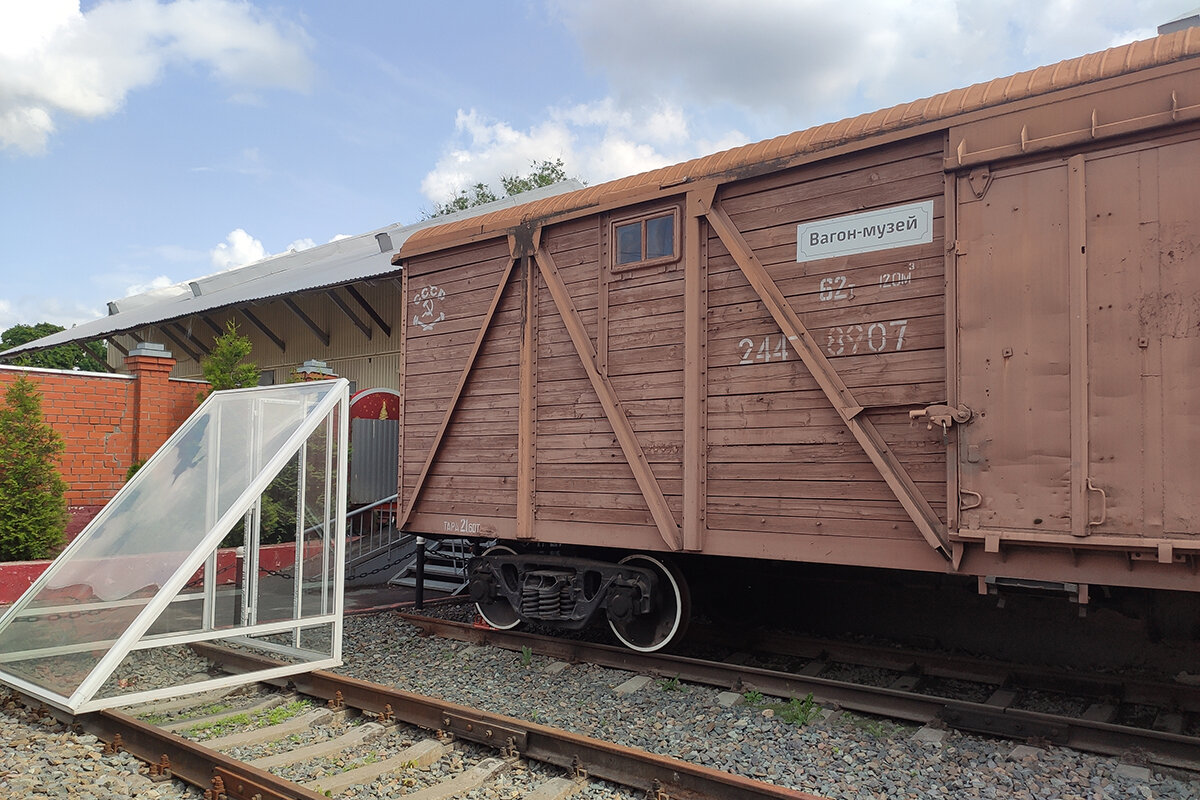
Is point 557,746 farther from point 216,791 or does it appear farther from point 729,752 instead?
point 216,791

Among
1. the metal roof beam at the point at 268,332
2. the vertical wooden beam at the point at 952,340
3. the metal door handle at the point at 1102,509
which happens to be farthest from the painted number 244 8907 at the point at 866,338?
the metal roof beam at the point at 268,332

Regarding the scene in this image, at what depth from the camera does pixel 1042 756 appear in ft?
13.8

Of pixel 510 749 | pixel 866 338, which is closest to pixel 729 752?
pixel 510 749

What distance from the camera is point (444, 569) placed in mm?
9781

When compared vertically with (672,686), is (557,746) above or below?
above

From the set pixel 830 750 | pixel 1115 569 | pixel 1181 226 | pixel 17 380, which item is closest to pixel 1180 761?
pixel 1115 569

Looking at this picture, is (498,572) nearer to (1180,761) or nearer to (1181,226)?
(1180,761)

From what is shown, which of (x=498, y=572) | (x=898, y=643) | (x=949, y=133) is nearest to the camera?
(x=949, y=133)

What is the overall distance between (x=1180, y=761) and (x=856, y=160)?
3838mm

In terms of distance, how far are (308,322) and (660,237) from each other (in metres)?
13.5

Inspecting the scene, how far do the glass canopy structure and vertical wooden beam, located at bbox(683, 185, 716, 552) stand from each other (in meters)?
Answer: 2.57

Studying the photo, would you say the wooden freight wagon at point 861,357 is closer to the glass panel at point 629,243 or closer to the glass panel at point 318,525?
the glass panel at point 629,243

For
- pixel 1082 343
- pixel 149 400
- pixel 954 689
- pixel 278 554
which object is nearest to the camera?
pixel 1082 343

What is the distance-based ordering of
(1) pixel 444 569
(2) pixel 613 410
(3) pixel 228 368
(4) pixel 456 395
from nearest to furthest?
1. (2) pixel 613 410
2. (4) pixel 456 395
3. (1) pixel 444 569
4. (3) pixel 228 368
